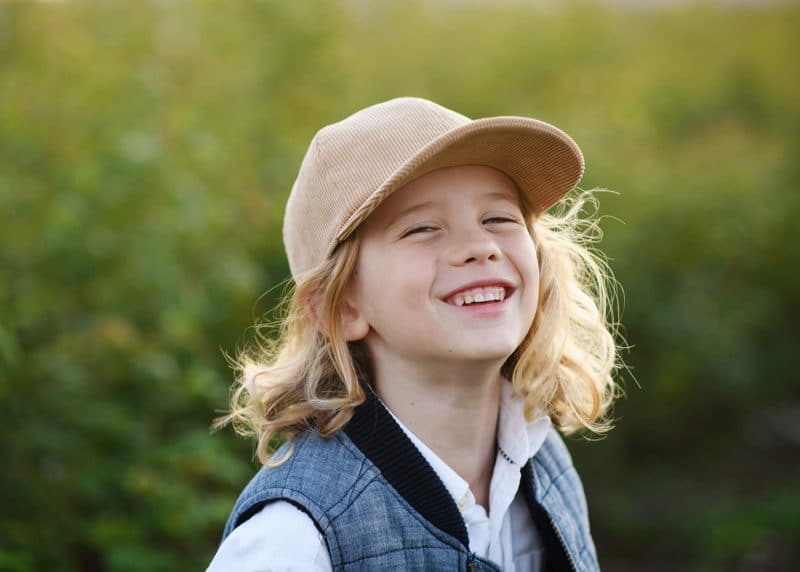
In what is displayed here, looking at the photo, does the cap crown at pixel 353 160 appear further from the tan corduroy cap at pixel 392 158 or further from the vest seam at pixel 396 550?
the vest seam at pixel 396 550

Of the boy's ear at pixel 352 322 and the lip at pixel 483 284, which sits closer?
the lip at pixel 483 284

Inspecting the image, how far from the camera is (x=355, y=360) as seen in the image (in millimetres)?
2045

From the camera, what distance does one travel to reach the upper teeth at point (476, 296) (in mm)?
1854

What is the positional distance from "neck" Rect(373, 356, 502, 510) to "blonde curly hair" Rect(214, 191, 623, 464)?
0.29 feet

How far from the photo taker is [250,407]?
2.11 m

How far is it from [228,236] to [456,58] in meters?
4.36

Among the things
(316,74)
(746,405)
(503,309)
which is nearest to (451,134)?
(503,309)

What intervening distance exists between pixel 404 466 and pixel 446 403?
0.20 meters

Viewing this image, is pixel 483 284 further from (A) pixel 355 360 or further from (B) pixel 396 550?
(B) pixel 396 550

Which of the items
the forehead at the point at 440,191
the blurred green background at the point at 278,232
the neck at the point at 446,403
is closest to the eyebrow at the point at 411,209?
the forehead at the point at 440,191

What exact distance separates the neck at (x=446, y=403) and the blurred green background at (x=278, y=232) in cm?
125

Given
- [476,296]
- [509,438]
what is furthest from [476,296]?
[509,438]

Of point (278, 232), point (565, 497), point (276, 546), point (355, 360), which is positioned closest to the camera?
point (276, 546)

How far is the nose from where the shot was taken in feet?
6.05
